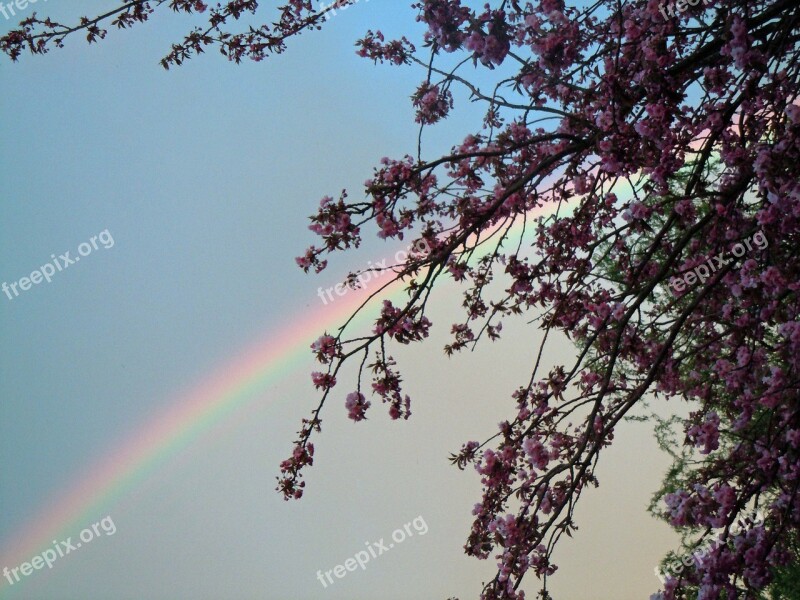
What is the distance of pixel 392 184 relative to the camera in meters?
2.45

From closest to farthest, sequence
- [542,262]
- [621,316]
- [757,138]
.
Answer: [757,138] < [621,316] < [542,262]

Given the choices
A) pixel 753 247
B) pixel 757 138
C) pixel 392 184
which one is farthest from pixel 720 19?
pixel 392 184

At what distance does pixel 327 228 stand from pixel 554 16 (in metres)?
0.97

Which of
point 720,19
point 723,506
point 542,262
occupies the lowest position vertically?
point 723,506

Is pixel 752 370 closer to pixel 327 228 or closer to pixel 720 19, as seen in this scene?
pixel 720 19
